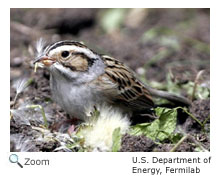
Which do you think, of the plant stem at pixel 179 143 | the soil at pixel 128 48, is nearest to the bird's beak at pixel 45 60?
the soil at pixel 128 48

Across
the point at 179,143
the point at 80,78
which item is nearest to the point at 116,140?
the point at 179,143

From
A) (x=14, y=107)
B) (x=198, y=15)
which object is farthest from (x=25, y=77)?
(x=198, y=15)

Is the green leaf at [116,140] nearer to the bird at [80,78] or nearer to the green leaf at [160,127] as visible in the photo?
the green leaf at [160,127]

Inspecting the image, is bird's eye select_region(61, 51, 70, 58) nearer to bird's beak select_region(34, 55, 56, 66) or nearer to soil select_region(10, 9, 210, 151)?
bird's beak select_region(34, 55, 56, 66)

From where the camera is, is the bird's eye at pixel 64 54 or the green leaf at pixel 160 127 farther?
the bird's eye at pixel 64 54
